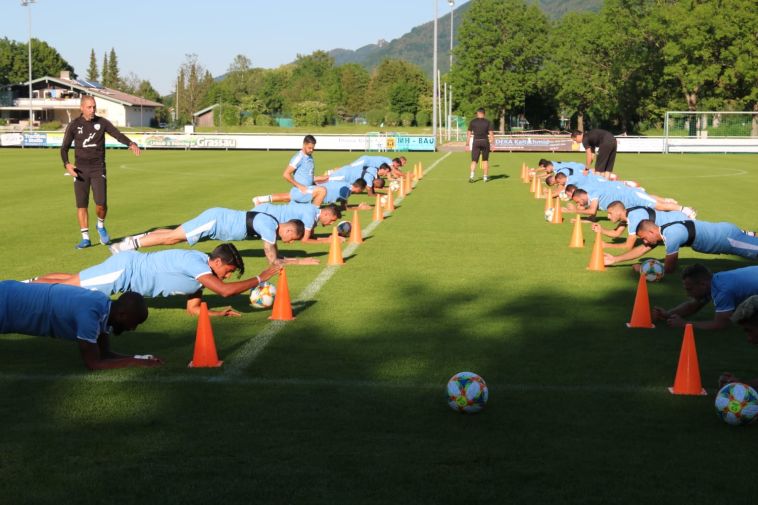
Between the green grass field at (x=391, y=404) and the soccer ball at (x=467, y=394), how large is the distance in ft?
0.26

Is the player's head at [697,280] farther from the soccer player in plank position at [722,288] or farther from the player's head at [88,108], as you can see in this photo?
the player's head at [88,108]

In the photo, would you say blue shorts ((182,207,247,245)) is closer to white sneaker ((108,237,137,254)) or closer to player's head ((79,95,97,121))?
white sneaker ((108,237,137,254))

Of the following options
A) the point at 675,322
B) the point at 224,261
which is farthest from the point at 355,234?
the point at 675,322

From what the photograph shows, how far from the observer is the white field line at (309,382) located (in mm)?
6586

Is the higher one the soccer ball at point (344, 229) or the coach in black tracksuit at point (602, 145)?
the coach in black tracksuit at point (602, 145)

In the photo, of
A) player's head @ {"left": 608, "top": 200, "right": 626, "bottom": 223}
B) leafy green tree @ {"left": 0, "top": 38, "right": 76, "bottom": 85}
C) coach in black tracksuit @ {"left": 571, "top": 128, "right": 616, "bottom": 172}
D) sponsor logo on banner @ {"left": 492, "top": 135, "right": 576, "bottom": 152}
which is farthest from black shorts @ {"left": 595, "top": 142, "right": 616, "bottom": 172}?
leafy green tree @ {"left": 0, "top": 38, "right": 76, "bottom": 85}

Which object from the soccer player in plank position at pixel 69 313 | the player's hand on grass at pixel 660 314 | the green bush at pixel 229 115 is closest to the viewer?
the soccer player in plank position at pixel 69 313

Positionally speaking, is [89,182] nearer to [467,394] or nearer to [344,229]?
[344,229]

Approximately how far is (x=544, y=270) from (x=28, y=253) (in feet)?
24.5

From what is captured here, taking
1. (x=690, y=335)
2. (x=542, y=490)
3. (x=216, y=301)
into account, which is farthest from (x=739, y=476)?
(x=216, y=301)

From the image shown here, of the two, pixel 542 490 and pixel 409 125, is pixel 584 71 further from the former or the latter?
pixel 542 490

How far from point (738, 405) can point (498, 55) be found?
88.2 metres

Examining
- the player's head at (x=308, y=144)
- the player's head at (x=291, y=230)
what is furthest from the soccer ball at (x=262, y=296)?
the player's head at (x=308, y=144)

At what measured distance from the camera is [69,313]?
6730 mm
